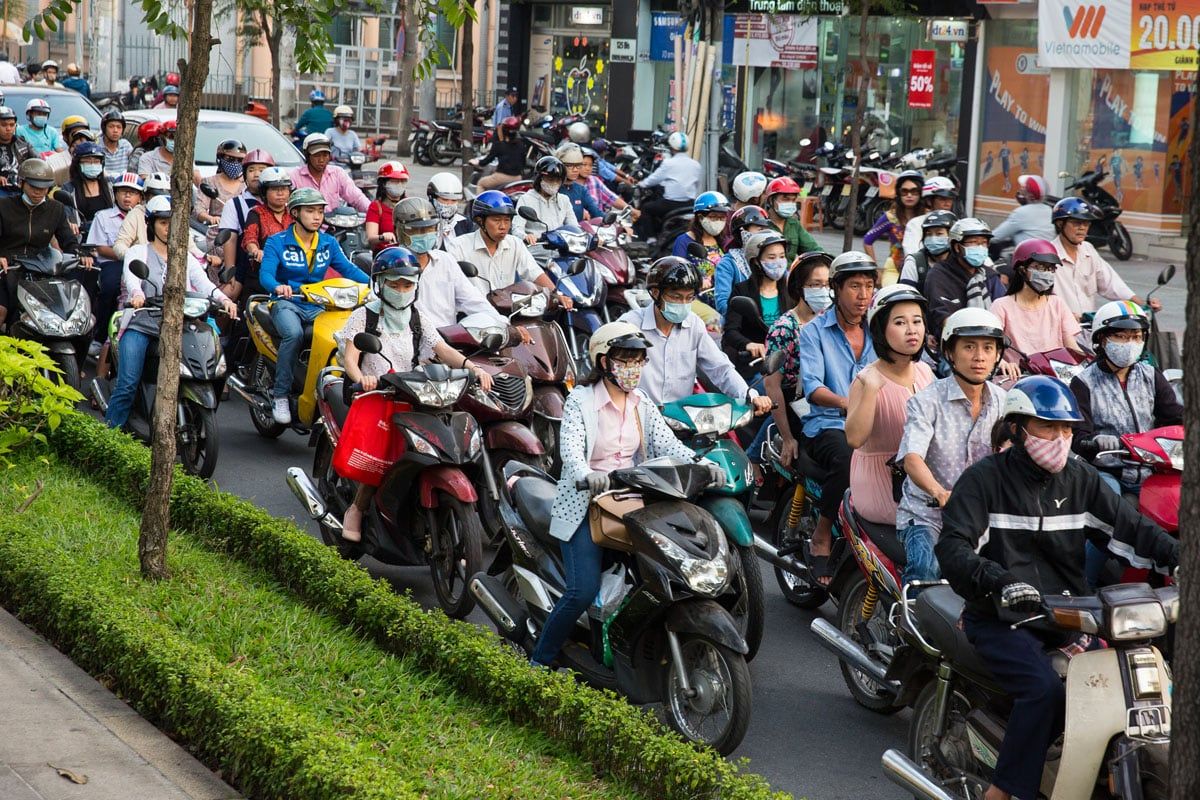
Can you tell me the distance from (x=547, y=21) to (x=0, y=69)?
57.2ft

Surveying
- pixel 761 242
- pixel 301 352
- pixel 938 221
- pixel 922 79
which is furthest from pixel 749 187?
pixel 922 79

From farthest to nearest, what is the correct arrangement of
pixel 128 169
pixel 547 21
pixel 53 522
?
pixel 547 21
pixel 128 169
pixel 53 522

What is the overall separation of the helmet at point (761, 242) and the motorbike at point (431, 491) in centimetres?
267

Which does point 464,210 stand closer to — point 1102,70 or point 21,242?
point 21,242

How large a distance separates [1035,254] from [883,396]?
113 inches

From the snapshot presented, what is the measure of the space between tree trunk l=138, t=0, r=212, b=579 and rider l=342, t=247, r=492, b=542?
1.23 metres

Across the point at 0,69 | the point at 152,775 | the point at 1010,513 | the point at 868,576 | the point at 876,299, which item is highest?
the point at 0,69

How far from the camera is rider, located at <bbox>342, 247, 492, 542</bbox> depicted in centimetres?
863

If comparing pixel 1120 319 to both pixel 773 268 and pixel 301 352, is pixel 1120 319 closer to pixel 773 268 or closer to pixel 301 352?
pixel 773 268

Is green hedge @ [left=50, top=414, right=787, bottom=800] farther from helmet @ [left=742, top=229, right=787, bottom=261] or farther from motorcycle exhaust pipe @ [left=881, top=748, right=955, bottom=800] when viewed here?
helmet @ [left=742, top=229, right=787, bottom=261]

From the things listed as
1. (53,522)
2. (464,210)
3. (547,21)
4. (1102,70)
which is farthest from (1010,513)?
(547,21)

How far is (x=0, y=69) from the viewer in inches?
960

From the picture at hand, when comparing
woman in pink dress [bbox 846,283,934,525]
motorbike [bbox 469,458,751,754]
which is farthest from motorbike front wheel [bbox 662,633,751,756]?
woman in pink dress [bbox 846,283,934,525]

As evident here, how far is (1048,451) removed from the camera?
17.2 feet
